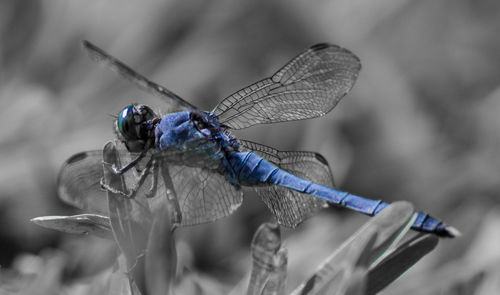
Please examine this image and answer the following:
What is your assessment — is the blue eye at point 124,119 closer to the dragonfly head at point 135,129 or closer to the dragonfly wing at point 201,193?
the dragonfly head at point 135,129

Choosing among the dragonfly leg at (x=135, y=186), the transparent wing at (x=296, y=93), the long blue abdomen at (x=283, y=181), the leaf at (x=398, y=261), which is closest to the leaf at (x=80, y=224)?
the dragonfly leg at (x=135, y=186)

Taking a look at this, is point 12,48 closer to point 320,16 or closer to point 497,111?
point 320,16

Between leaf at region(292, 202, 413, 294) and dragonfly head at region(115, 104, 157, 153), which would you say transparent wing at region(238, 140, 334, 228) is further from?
leaf at region(292, 202, 413, 294)

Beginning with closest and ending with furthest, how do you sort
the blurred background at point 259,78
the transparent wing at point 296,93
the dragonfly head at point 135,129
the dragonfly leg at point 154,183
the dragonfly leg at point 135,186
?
1. the dragonfly leg at point 135,186
2. the dragonfly leg at point 154,183
3. the dragonfly head at point 135,129
4. the transparent wing at point 296,93
5. the blurred background at point 259,78

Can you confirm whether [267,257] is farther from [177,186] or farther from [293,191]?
[293,191]

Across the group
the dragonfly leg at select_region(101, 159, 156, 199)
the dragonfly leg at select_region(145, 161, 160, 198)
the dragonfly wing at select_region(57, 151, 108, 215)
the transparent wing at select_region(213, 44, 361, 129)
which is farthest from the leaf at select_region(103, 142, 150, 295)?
the transparent wing at select_region(213, 44, 361, 129)

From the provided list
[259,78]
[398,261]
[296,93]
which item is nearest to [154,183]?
[398,261]

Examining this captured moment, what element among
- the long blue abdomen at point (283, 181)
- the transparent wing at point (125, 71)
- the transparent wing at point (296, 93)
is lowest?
the long blue abdomen at point (283, 181)
